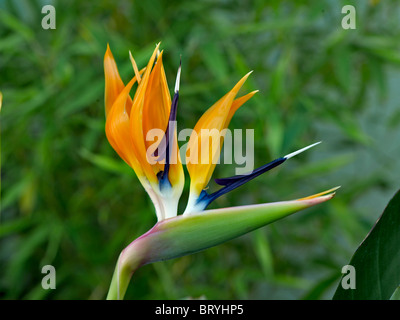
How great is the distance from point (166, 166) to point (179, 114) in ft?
1.80

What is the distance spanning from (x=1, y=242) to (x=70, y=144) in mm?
578

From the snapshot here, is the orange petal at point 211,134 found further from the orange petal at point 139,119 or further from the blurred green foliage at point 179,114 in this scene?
the blurred green foliage at point 179,114

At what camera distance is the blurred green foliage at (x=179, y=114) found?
0.83m

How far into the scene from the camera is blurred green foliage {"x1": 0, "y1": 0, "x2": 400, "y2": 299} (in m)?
0.83

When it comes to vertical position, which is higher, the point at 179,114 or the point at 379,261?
the point at 179,114

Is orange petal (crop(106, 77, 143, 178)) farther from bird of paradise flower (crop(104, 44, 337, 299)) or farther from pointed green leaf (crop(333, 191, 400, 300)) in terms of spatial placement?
pointed green leaf (crop(333, 191, 400, 300))

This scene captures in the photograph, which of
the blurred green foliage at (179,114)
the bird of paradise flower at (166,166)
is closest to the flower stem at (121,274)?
the bird of paradise flower at (166,166)

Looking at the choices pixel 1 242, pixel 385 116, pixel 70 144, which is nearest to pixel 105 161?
pixel 70 144

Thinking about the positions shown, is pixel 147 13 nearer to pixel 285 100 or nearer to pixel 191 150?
pixel 285 100

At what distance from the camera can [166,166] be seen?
243mm

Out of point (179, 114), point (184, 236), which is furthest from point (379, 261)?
point (179, 114)

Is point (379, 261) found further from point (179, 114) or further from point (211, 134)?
point (179, 114)

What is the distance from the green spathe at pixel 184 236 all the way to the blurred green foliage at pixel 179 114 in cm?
50

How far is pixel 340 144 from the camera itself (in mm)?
1194
